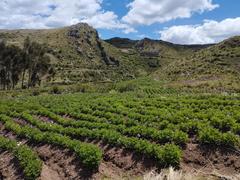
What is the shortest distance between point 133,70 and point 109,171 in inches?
6272

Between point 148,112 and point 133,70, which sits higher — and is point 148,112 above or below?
above

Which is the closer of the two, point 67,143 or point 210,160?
point 210,160

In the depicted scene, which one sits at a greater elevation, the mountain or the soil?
the soil

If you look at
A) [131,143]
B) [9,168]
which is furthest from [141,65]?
[131,143]

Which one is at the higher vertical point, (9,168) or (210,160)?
(210,160)

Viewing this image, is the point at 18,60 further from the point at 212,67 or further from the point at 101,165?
the point at 101,165

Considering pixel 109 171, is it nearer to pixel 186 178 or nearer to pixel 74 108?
pixel 186 178

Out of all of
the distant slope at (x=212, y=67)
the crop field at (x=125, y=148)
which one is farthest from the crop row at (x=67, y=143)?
the distant slope at (x=212, y=67)

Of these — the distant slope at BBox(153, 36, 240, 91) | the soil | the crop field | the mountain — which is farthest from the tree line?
the soil

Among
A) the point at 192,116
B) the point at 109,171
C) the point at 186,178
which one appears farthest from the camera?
the point at 192,116

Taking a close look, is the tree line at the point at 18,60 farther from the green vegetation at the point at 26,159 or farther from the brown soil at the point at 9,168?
the brown soil at the point at 9,168

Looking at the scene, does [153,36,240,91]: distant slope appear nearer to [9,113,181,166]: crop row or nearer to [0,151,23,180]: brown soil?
[9,113,181,166]: crop row

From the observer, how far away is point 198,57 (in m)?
97.3

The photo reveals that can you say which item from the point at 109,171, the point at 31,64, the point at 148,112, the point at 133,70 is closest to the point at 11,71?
the point at 31,64
